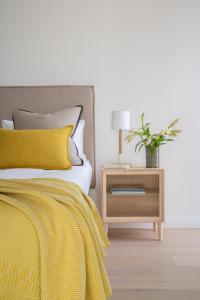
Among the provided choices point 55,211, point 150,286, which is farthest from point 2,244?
point 150,286

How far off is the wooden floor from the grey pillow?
2.71 feet

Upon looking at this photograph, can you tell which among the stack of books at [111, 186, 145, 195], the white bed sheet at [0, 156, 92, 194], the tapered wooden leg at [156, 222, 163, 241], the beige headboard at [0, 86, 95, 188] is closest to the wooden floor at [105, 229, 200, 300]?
the tapered wooden leg at [156, 222, 163, 241]

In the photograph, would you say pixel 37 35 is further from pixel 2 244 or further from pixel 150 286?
pixel 2 244

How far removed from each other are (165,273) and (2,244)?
1.51 meters

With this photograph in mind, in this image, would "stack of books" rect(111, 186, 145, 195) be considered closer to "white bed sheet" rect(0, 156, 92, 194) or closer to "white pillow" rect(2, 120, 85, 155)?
"white pillow" rect(2, 120, 85, 155)

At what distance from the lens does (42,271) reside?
53.1 inches

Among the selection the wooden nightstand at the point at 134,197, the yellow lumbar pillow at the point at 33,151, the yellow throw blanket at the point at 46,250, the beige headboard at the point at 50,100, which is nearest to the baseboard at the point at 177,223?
the wooden nightstand at the point at 134,197

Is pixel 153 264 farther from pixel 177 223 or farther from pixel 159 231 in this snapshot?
pixel 177 223

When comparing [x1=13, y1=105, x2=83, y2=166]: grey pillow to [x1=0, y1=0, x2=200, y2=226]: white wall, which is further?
[x1=0, y1=0, x2=200, y2=226]: white wall

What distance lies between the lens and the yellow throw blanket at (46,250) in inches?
52.7

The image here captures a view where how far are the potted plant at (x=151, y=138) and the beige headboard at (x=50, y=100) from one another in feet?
1.31

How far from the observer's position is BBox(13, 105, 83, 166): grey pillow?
3.21 meters

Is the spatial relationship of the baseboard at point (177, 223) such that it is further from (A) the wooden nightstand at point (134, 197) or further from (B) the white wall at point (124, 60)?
(A) the wooden nightstand at point (134, 197)

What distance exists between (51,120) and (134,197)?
1.06 metres
